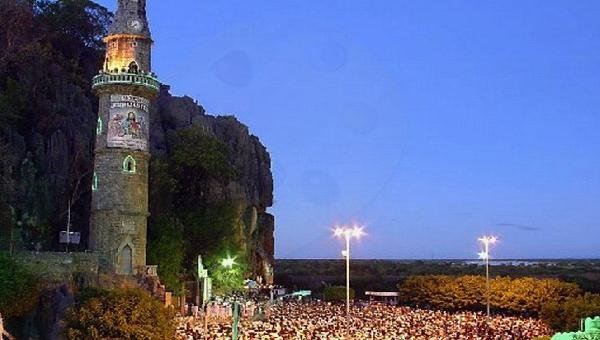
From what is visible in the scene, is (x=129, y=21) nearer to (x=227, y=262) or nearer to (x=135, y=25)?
(x=135, y=25)

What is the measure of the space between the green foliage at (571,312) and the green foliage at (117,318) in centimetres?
2676

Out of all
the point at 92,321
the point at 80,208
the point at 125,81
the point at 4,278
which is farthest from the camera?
the point at 80,208

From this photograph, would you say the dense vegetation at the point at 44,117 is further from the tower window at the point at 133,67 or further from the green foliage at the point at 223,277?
the green foliage at the point at 223,277

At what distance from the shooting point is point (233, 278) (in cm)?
6762

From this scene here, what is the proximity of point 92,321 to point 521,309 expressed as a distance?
47601 mm

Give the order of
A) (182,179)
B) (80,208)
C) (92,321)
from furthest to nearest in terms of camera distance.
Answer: (182,179)
(80,208)
(92,321)

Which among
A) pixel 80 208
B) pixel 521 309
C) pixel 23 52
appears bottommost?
pixel 521 309

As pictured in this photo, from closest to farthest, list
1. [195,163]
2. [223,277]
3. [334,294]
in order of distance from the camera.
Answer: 1. [223,277]
2. [195,163]
3. [334,294]

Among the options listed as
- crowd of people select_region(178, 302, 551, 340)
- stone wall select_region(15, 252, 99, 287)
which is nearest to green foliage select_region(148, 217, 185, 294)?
crowd of people select_region(178, 302, 551, 340)

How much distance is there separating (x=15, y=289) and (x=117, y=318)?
506 inches

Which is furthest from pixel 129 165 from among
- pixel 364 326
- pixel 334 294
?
pixel 334 294

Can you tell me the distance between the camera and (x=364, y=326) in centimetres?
4909

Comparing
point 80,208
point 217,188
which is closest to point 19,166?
point 80,208

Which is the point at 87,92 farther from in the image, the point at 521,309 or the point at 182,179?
the point at 521,309
